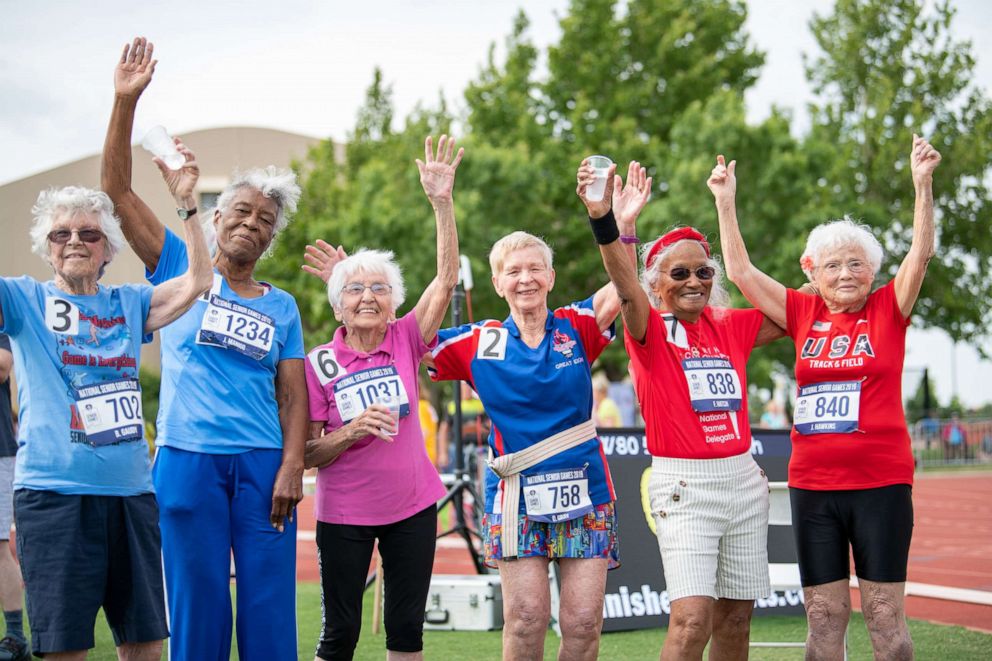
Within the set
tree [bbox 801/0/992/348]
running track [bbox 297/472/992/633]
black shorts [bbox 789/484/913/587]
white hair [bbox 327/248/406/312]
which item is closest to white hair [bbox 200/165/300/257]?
white hair [bbox 327/248/406/312]

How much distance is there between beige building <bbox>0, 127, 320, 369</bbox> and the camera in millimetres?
4652

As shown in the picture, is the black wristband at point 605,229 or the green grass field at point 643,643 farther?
the green grass field at point 643,643

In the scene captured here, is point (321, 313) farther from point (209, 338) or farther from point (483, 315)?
point (209, 338)

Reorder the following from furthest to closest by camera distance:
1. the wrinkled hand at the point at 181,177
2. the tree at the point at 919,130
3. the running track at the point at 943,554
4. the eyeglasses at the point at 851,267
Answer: the tree at the point at 919,130
the running track at the point at 943,554
the eyeglasses at the point at 851,267
the wrinkled hand at the point at 181,177

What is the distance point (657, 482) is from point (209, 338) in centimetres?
181

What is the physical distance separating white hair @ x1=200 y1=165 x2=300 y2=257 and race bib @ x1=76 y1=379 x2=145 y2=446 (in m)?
0.71

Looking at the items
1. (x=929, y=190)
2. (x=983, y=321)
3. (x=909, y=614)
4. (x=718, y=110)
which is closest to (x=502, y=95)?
(x=718, y=110)

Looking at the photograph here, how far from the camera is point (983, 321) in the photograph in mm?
31078

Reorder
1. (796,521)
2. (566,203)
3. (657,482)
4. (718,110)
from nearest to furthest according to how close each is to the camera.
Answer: (657,482)
(796,521)
(718,110)
(566,203)

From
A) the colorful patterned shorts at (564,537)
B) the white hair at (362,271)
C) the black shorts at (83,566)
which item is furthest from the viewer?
the white hair at (362,271)

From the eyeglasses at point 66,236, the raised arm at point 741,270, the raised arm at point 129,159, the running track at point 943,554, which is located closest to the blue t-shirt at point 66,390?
the eyeglasses at point 66,236

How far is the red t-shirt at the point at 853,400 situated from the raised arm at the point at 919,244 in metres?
0.05

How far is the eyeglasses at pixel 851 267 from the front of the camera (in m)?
4.39

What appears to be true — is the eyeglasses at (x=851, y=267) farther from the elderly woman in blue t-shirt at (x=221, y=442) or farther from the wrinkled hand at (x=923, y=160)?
the elderly woman in blue t-shirt at (x=221, y=442)
